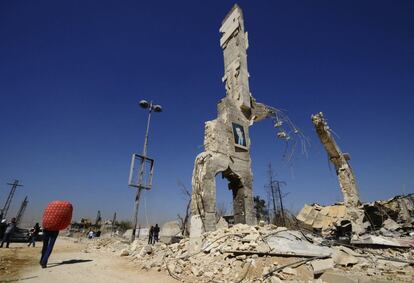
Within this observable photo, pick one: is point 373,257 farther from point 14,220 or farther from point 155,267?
point 14,220

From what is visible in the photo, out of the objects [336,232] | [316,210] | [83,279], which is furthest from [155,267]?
[316,210]

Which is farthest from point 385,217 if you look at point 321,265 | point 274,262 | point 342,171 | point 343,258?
point 274,262

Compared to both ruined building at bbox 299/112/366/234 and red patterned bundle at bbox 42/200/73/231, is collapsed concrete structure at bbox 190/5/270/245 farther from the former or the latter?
red patterned bundle at bbox 42/200/73/231

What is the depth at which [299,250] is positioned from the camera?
5758mm

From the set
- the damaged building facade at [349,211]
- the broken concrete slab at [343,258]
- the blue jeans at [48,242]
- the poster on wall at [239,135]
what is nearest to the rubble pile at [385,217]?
the damaged building facade at [349,211]

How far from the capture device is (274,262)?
5316 millimetres

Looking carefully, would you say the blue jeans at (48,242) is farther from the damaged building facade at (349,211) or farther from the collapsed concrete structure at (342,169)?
the collapsed concrete structure at (342,169)

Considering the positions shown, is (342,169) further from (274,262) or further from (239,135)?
(274,262)

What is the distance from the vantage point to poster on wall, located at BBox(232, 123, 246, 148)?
11375 mm

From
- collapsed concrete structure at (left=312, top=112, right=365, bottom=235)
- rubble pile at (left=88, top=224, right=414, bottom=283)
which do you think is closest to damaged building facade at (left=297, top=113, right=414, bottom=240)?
collapsed concrete structure at (left=312, top=112, right=365, bottom=235)

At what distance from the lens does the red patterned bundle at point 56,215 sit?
6012 millimetres

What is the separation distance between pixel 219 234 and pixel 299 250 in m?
2.70

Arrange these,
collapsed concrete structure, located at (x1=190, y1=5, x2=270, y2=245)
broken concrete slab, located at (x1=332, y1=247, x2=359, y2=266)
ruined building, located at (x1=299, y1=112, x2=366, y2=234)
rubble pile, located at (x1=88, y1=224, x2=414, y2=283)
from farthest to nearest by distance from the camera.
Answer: ruined building, located at (x1=299, y1=112, x2=366, y2=234) → collapsed concrete structure, located at (x1=190, y1=5, x2=270, y2=245) → broken concrete slab, located at (x1=332, y1=247, x2=359, y2=266) → rubble pile, located at (x1=88, y1=224, x2=414, y2=283)

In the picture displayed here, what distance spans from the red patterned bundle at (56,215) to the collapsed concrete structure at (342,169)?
13895 millimetres
